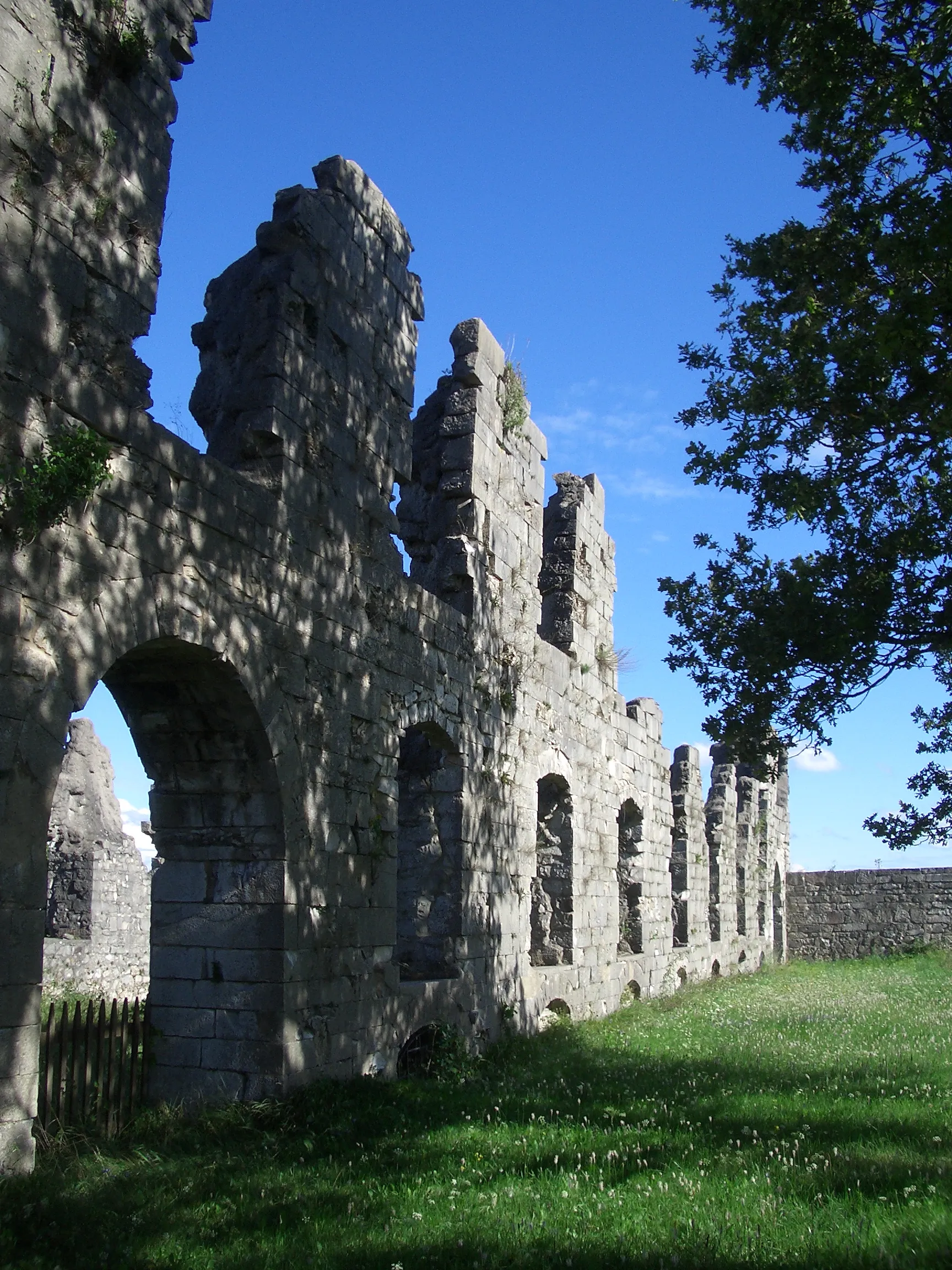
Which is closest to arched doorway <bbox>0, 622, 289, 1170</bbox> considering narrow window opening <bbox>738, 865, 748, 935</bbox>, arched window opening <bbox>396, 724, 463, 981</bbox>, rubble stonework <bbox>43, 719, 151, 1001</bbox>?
arched window opening <bbox>396, 724, 463, 981</bbox>

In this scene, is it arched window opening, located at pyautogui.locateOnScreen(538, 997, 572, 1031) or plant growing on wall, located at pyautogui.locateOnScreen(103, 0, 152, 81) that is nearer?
plant growing on wall, located at pyautogui.locateOnScreen(103, 0, 152, 81)

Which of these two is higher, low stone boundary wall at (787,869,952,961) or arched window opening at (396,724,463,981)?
arched window opening at (396,724,463,981)

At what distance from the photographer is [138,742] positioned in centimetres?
718

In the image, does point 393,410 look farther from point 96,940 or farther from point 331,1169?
point 96,940

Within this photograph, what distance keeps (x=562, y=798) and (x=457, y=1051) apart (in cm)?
415

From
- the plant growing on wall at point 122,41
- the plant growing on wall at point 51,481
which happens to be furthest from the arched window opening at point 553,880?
the plant growing on wall at point 122,41

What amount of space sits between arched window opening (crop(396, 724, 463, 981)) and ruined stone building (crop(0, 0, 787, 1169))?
0.08ft

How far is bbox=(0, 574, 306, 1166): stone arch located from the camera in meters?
5.04

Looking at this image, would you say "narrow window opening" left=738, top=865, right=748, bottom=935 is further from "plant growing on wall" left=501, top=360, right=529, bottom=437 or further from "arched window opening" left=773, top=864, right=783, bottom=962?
"plant growing on wall" left=501, top=360, right=529, bottom=437

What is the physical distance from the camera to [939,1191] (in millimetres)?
5375

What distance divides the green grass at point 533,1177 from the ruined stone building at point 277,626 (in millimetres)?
513

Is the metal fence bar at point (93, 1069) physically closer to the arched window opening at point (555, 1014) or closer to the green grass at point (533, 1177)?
the green grass at point (533, 1177)

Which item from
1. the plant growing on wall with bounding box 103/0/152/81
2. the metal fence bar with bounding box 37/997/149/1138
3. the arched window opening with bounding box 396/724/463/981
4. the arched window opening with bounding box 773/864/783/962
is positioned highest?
the plant growing on wall with bounding box 103/0/152/81

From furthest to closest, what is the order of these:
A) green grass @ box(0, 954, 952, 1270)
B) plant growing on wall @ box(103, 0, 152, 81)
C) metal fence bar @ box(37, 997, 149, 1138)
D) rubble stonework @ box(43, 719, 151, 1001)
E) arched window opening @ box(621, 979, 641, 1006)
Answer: rubble stonework @ box(43, 719, 151, 1001) → arched window opening @ box(621, 979, 641, 1006) → metal fence bar @ box(37, 997, 149, 1138) → plant growing on wall @ box(103, 0, 152, 81) → green grass @ box(0, 954, 952, 1270)
